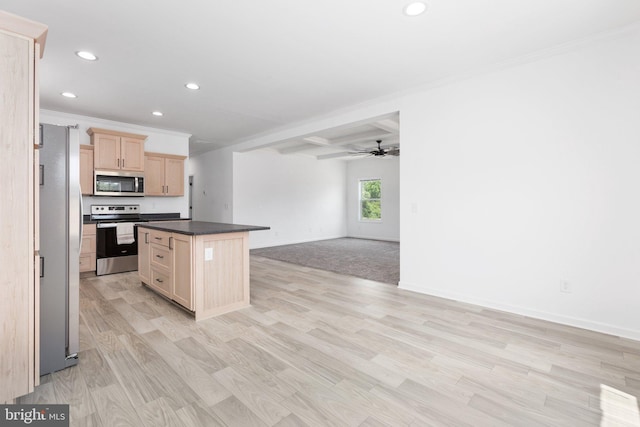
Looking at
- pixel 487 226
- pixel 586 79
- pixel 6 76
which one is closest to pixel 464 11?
pixel 586 79

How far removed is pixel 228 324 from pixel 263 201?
5.41 m

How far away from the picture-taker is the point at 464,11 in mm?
2314

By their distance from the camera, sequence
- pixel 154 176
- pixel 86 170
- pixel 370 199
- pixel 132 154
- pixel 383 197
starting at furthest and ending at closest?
pixel 370 199 < pixel 383 197 < pixel 154 176 < pixel 132 154 < pixel 86 170

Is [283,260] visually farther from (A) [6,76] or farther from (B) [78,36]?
(A) [6,76]

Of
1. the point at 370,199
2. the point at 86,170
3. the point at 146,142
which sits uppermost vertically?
the point at 146,142

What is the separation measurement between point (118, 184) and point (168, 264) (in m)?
2.77

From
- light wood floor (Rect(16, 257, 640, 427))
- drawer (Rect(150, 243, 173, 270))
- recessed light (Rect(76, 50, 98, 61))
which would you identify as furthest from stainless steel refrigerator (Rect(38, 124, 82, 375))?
recessed light (Rect(76, 50, 98, 61))

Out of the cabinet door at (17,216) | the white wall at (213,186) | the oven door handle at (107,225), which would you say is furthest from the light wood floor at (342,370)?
the white wall at (213,186)

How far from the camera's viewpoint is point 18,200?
1592 millimetres

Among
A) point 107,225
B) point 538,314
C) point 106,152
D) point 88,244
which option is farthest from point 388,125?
point 88,244

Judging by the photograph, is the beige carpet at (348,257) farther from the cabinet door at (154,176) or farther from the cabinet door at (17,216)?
the cabinet door at (17,216)

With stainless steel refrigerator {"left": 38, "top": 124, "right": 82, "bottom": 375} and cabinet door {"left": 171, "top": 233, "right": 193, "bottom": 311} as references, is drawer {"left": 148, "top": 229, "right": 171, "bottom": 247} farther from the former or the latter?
stainless steel refrigerator {"left": 38, "top": 124, "right": 82, "bottom": 375}

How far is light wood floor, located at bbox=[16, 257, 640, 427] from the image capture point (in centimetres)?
163

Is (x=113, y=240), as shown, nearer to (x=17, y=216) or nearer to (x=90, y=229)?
(x=90, y=229)
